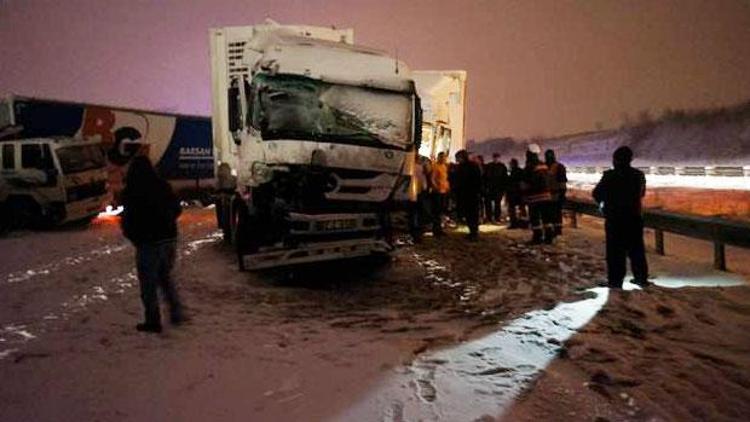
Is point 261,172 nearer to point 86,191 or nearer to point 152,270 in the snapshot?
point 152,270

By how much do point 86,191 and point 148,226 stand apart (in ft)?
37.7

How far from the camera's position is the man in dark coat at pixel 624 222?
7551mm

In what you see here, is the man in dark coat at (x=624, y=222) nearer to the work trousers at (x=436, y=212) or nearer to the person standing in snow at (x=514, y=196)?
the work trousers at (x=436, y=212)

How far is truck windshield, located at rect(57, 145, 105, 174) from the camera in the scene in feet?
51.1

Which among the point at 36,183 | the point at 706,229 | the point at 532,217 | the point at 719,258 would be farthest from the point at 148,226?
the point at 36,183

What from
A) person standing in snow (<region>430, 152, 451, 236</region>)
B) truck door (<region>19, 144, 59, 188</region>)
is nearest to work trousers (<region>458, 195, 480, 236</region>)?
person standing in snow (<region>430, 152, 451, 236</region>)

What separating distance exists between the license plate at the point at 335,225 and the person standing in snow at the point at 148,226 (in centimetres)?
281

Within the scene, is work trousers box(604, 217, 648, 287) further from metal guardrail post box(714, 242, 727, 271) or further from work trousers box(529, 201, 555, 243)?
work trousers box(529, 201, 555, 243)

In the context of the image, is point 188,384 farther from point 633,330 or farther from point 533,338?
point 633,330

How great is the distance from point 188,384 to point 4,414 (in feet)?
3.69

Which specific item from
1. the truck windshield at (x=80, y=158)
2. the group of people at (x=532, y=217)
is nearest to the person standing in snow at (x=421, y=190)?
the group of people at (x=532, y=217)

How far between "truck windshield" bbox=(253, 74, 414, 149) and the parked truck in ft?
23.6

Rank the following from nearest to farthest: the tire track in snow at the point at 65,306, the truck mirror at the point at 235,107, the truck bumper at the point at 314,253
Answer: the tire track in snow at the point at 65,306, the truck bumper at the point at 314,253, the truck mirror at the point at 235,107

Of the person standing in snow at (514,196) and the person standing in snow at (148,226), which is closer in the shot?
the person standing in snow at (148,226)
